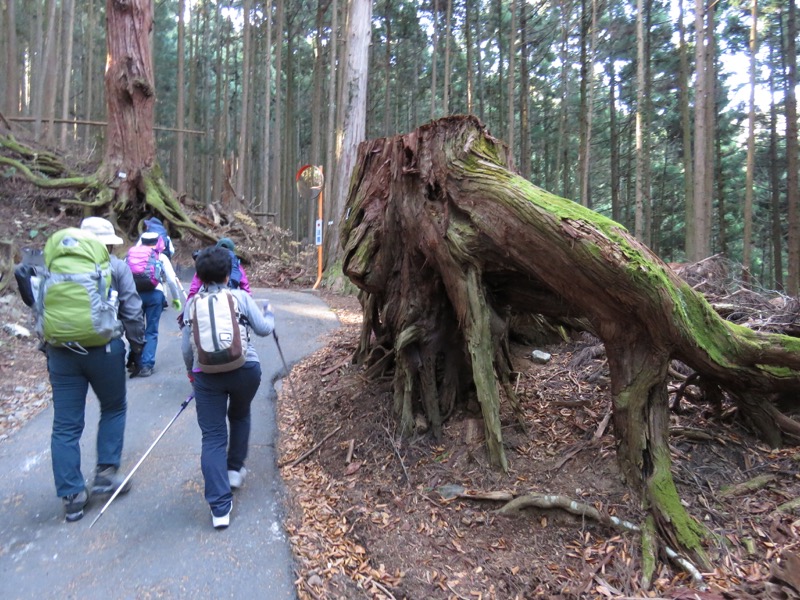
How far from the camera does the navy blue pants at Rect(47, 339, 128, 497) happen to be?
11.5ft

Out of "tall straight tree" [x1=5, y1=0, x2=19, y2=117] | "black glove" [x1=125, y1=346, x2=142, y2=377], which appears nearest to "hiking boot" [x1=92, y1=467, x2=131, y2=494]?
"black glove" [x1=125, y1=346, x2=142, y2=377]

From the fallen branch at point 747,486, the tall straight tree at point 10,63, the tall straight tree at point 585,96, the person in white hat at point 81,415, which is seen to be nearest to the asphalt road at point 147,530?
the person in white hat at point 81,415

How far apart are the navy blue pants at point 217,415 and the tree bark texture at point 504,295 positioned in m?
1.44

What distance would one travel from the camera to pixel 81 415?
12.0 feet

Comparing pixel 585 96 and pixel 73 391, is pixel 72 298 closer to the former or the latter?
pixel 73 391

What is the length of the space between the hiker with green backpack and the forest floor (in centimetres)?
141

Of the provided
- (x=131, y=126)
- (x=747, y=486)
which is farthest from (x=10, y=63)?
(x=747, y=486)

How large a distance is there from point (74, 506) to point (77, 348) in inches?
41.3

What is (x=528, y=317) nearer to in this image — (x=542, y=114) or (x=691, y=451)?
(x=691, y=451)

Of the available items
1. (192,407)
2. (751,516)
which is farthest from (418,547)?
(192,407)

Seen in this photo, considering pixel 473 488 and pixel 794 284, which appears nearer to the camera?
pixel 473 488

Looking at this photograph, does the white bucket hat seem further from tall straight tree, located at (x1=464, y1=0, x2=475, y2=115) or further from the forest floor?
tall straight tree, located at (x1=464, y1=0, x2=475, y2=115)

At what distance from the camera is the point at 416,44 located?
30250 mm

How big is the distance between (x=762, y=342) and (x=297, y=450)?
12.5ft
